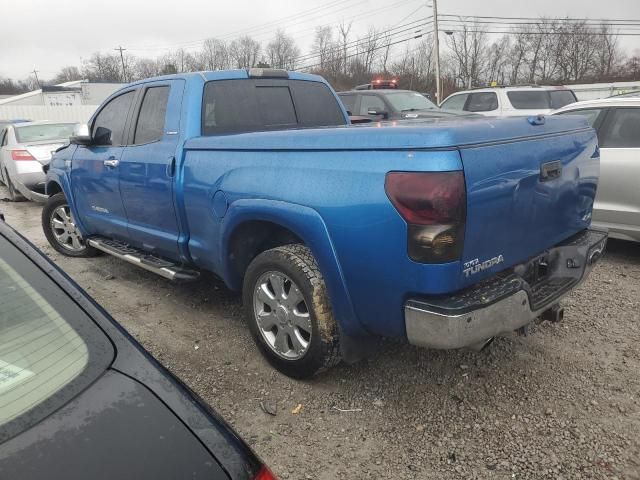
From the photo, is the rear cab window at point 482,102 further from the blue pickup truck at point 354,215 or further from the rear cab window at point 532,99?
the blue pickup truck at point 354,215

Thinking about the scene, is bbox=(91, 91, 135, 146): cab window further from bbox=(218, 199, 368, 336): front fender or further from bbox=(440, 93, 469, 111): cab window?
bbox=(440, 93, 469, 111): cab window

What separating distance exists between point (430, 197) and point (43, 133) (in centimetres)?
1064

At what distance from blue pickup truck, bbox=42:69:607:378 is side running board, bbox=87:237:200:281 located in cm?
2

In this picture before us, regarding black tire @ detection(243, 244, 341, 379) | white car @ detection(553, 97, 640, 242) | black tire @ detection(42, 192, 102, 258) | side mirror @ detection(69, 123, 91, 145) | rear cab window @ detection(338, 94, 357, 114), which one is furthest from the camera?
rear cab window @ detection(338, 94, 357, 114)

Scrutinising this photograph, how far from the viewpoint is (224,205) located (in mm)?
3324

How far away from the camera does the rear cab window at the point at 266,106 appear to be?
13.3 feet

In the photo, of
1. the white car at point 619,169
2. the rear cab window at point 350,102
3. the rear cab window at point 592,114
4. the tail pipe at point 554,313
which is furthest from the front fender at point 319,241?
the rear cab window at point 350,102

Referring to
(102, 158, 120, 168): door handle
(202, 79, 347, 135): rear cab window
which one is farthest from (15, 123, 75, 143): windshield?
(202, 79, 347, 135): rear cab window

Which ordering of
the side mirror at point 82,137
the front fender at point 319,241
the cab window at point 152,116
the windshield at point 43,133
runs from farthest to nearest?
the windshield at point 43,133 → the side mirror at point 82,137 → the cab window at point 152,116 → the front fender at point 319,241

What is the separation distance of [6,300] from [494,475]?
7.10 ft

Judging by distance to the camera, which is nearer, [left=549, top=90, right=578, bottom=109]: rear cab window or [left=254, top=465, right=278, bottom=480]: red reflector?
[left=254, top=465, right=278, bottom=480]: red reflector

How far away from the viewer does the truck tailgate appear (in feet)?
7.87

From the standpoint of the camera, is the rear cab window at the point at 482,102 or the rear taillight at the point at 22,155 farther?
the rear cab window at the point at 482,102

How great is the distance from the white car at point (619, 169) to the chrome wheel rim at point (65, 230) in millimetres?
5670
